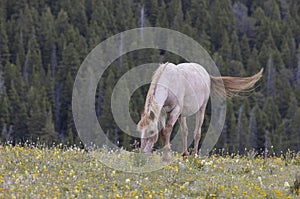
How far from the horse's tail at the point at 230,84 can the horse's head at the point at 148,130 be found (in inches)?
164

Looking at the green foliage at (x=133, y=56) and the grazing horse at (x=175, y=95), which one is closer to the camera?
the grazing horse at (x=175, y=95)

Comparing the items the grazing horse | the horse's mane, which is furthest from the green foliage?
the horse's mane

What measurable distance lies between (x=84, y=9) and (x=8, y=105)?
6644cm

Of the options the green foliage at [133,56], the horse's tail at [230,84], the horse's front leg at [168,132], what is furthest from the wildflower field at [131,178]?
the green foliage at [133,56]

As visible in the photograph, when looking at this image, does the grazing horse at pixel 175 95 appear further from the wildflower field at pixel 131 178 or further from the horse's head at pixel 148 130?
the wildflower field at pixel 131 178

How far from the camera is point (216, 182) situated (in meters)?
10.5

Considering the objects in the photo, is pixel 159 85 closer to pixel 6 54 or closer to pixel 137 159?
pixel 137 159

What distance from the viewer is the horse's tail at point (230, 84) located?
15.5m

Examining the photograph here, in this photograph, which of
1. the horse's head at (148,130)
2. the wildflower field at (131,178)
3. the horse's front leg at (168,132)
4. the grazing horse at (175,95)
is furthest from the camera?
the horse's front leg at (168,132)

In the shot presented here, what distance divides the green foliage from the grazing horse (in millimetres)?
83819

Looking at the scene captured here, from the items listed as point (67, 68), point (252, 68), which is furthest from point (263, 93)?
point (67, 68)

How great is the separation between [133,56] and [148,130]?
144 meters

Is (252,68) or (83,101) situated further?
(252,68)

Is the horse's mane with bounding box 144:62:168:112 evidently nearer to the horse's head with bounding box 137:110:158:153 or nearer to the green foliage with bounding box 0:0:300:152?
the horse's head with bounding box 137:110:158:153
